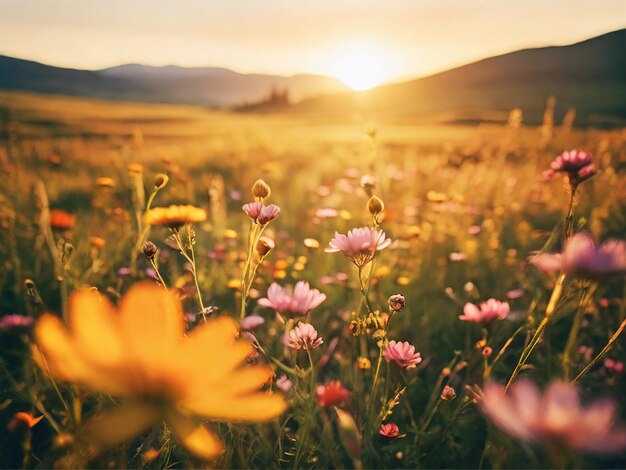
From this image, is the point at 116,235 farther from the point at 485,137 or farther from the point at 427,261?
the point at 485,137

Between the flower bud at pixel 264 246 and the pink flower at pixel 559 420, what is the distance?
666 millimetres

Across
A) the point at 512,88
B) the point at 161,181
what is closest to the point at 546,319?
the point at 161,181

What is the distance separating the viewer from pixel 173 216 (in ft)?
2.99

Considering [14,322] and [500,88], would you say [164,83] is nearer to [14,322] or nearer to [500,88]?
[500,88]

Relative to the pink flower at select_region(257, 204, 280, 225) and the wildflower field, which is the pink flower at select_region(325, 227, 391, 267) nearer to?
the wildflower field

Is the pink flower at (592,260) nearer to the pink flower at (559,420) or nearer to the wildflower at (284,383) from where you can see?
the pink flower at (559,420)

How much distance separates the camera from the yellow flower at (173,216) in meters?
0.89

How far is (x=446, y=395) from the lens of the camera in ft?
3.44

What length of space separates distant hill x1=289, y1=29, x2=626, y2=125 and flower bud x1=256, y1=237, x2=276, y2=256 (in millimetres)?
28867

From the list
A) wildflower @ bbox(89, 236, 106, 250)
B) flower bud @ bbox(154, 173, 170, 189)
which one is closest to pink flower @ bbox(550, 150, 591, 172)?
flower bud @ bbox(154, 173, 170, 189)

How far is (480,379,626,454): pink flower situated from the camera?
39cm

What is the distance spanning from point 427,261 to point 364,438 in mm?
1322

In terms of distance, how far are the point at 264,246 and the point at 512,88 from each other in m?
45.0

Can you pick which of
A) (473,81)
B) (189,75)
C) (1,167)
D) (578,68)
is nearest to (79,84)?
(189,75)
